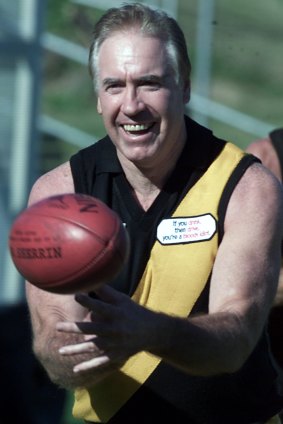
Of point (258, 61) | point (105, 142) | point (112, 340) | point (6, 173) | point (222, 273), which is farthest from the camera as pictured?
point (258, 61)

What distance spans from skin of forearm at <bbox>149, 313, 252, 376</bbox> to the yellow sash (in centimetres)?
37

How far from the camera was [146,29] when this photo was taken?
4.21m

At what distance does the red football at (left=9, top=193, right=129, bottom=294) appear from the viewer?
138 inches

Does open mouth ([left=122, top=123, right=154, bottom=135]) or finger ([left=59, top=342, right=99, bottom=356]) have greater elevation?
open mouth ([left=122, top=123, right=154, bottom=135])

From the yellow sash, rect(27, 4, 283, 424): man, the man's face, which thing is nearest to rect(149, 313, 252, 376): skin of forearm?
rect(27, 4, 283, 424): man

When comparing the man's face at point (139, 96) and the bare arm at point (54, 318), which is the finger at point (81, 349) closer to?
the bare arm at point (54, 318)

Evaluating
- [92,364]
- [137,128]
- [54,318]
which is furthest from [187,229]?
[92,364]

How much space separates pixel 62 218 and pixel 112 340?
39cm

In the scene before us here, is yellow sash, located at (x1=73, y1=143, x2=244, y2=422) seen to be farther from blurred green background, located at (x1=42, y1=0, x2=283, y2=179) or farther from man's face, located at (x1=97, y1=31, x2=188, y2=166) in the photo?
blurred green background, located at (x1=42, y1=0, x2=283, y2=179)

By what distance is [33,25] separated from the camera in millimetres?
7984

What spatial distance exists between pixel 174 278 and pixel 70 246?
0.74 meters

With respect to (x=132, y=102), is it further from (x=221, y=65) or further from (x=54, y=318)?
(x=221, y=65)

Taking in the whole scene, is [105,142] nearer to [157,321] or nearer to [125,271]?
[125,271]

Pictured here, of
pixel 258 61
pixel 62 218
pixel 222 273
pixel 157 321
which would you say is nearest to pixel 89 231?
pixel 62 218
